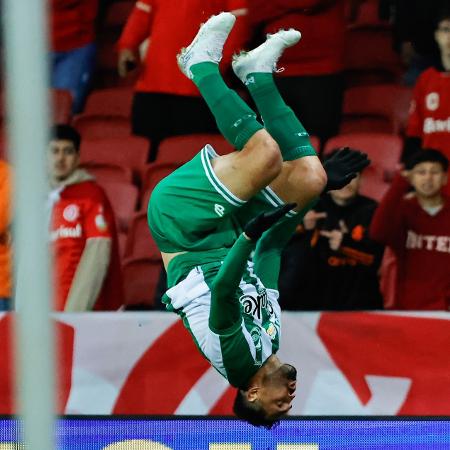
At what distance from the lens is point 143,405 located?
6336 millimetres

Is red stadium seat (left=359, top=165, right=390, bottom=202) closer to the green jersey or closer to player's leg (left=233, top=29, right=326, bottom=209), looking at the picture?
the green jersey

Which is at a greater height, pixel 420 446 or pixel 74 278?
pixel 74 278

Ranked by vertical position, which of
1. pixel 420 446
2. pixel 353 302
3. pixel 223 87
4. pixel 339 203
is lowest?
pixel 420 446

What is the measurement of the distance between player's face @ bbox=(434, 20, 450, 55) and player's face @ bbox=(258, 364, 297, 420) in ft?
7.60

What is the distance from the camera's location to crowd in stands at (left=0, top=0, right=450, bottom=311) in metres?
6.67

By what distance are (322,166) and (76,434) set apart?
1771 mm

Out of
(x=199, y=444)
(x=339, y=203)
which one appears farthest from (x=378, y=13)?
(x=199, y=444)

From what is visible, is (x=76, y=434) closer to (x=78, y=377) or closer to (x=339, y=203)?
(x=78, y=377)

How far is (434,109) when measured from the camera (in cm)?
717

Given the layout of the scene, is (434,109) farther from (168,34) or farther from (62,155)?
(62,155)

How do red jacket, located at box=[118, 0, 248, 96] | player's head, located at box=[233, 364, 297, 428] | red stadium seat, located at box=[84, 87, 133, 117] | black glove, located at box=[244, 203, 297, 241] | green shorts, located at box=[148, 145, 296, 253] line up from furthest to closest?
red stadium seat, located at box=[84, 87, 133, 117] → red jacket, located at box=[118, 0, 248, 96] → player's head, located at box=[233, 364, 297, 428] → green shorts, located at box=[148, 145, 296, 253] → black glove, located at box=[244, 203, 297, 241]

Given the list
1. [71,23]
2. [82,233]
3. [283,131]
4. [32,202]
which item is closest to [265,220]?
[283,131]

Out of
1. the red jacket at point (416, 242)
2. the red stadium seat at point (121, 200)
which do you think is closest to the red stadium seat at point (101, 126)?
the red stadium seat at point (121, 200)

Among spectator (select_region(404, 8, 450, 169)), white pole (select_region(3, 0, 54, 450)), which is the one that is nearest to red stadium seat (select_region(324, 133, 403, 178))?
spectator (select_region(404, 8, 450, 169))
